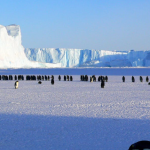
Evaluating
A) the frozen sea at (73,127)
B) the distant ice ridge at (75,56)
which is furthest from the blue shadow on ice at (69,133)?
the distant ice ridge at (75,56)

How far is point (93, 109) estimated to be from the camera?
7.50 meters

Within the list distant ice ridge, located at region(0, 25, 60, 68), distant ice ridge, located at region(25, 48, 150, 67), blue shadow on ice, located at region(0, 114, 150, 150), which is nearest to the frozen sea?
blue shadow on ice, located at region(0, 114, 150, 150)

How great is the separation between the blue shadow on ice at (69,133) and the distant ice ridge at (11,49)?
56.6 metres

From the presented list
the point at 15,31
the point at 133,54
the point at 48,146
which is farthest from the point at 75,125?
the point at 133,54

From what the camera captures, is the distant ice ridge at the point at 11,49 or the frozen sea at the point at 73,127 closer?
the frozen sea at the point at 73,127

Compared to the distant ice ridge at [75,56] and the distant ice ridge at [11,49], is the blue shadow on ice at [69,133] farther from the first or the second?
the distant ice ridge at [75,56]

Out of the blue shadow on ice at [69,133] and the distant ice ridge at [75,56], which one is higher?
the blue shadow on ice at [69,133]

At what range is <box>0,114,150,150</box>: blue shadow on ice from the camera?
13.8 feet

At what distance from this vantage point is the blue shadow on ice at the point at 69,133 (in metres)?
4.22

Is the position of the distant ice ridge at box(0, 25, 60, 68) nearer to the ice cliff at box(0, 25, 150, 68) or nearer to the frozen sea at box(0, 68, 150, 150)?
the ice cliff at box(0, 25, 150, 68)

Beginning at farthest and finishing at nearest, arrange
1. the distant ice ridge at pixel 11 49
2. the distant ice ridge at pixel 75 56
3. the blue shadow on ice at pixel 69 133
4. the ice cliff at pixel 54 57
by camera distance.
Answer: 1. the distant ice ridge at pixel 75 56
2. the ice cliff at pixel 54 57
3. the distant ice ridge at pixel 11 49
4. the blue shadow on ice at pixel 69 133

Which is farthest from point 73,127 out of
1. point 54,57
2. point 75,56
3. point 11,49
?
point 54,57

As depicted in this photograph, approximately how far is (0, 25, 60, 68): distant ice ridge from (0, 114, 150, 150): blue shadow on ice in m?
56.6

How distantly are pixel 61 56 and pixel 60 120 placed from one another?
8095 cm
